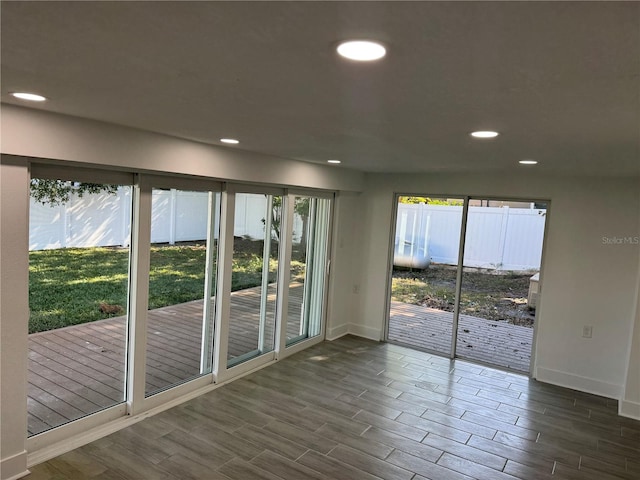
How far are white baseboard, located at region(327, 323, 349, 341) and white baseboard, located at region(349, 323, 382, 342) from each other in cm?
8

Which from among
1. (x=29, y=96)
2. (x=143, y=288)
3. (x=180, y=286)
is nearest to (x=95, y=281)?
(x=143, y=288)

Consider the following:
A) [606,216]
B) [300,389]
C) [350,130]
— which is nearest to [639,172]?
[606,216]

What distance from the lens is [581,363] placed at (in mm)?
4543

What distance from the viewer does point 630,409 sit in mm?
4008

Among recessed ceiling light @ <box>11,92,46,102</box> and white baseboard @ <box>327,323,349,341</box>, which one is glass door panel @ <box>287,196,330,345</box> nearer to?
white baseboard @ <box>327,323,349,341</box>

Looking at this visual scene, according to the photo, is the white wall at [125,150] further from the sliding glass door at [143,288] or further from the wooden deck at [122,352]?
the wooden deck at [122,352]

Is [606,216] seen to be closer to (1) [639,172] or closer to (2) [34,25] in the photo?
(1) [639,172]

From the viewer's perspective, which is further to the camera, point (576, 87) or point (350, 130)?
point (350, 130)

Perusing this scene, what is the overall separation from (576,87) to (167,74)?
1.41 meters

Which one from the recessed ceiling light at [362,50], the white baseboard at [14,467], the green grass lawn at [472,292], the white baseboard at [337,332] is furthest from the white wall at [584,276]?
the white baseboard at [14,467]

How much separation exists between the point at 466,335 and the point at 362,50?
5001 mm

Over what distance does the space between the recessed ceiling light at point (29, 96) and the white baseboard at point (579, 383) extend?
507 centimetres

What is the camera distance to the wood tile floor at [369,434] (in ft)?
9.48

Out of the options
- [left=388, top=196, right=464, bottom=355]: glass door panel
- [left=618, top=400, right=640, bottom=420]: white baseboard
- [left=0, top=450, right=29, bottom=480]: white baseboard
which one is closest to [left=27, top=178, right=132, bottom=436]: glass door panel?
[left=0, top=450, right=29, bottom=480]: white baseboard
